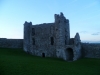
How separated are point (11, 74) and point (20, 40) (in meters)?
27.7

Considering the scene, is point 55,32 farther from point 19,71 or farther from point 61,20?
point 19,71

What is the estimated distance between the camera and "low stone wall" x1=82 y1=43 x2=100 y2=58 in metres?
35.5

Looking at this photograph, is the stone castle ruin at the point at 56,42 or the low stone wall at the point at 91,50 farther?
the low stone wall at the point at 91,50

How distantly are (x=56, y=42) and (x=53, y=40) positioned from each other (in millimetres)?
1267

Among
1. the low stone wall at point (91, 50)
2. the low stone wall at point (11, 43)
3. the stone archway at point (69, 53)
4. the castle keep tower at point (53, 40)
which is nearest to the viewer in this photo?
the castle keep tower at point (53, 40)

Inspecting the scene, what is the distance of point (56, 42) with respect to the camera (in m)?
36.2

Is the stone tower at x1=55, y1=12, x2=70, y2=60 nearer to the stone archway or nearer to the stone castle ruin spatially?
the stone castle ruin

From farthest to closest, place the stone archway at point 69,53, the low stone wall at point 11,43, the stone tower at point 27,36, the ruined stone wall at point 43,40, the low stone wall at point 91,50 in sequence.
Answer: the low stone wall at point 11,43 → the stone tower at point 27,36 → the ruined stone wall at point 43,40 → the stone archway at point 69,53 → the low stone wall at point 91,50

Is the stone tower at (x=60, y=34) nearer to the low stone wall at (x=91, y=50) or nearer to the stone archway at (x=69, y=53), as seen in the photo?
the stone archway at (x=69, y=53)

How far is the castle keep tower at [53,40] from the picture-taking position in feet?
116

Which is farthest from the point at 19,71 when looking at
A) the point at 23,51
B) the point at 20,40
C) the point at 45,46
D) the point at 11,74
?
the point at 20,40

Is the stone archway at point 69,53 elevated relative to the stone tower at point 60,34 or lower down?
lower down

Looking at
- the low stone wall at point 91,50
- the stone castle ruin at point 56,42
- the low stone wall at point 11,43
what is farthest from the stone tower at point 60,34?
the low stone wall at point 11,43

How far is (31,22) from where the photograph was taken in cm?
4228
